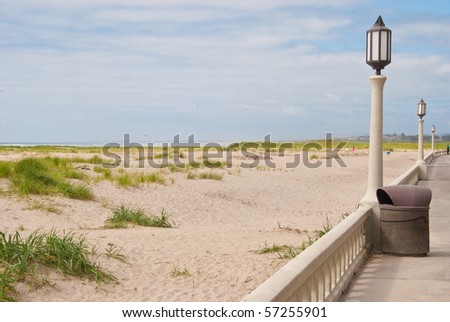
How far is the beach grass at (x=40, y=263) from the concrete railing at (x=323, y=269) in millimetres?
4277

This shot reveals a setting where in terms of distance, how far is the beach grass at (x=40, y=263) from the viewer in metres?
9.48

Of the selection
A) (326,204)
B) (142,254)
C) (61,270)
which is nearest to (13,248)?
(61,270)

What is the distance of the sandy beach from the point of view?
33.5ft

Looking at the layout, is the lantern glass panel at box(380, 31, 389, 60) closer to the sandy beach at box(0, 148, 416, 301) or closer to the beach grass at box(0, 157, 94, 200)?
the sandy beach at box(0, 148, 416, 301)

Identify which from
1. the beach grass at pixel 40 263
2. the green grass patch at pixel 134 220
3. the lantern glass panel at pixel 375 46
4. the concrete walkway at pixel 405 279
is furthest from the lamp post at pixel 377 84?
the green grass patch at pixel 134 220

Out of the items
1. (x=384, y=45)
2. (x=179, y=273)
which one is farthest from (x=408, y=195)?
(x=179, y=273)

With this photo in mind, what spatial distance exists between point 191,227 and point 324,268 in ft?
37.6

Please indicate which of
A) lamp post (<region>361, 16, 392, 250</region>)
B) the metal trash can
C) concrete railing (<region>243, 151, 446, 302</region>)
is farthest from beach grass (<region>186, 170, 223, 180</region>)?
the metal trash can

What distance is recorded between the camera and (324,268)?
647 centimetres

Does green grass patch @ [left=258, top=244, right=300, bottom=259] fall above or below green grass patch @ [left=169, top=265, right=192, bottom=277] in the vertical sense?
above

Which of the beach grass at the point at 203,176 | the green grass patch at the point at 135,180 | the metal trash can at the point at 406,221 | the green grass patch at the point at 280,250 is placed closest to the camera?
the metal trash can at the point at 406,221

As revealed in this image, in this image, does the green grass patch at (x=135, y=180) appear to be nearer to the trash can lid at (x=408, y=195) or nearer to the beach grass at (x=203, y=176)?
the beach grass at (x=203, y=176)

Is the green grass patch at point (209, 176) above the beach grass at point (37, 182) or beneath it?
beneath

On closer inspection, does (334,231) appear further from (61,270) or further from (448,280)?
(61,270)
